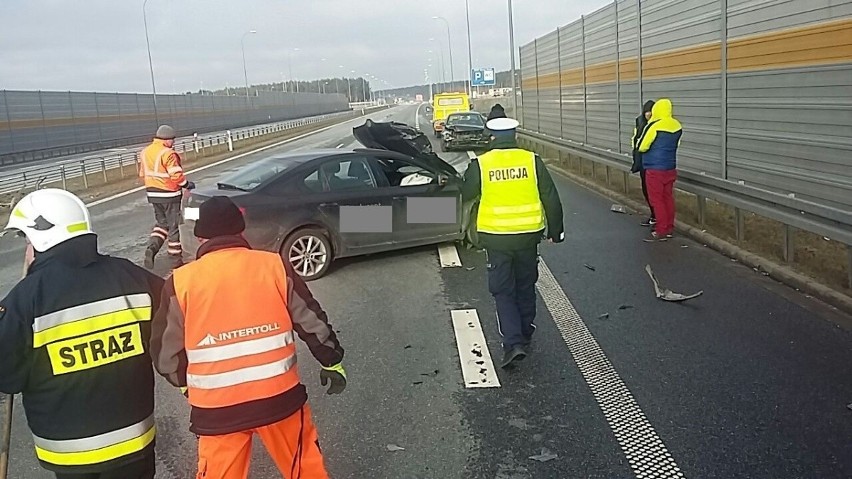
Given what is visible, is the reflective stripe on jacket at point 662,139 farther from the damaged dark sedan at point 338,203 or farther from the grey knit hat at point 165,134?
the grey knit hat at point 165,134

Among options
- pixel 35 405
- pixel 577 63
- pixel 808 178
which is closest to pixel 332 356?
pixel 35 405

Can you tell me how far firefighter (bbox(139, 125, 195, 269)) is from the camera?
34.7 ft

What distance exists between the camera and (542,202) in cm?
Result: 611

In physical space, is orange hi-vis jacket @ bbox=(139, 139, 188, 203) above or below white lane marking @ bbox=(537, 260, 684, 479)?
above

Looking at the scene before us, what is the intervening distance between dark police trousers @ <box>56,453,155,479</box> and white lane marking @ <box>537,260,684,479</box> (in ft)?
8.00

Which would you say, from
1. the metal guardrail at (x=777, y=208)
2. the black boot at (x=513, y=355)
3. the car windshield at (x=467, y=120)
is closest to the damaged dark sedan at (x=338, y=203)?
the black boot at (x=513, y=355)

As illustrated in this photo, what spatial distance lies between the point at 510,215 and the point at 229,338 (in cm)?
323

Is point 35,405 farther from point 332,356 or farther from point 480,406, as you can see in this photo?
point 480,406

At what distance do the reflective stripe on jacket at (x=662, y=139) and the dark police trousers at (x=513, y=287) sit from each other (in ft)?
16.4

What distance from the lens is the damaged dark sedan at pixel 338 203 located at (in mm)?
9227

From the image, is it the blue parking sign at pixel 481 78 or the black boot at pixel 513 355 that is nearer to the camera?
the black boot at pixel 513 355

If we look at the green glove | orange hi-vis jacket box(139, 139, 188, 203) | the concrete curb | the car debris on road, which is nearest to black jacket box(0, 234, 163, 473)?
the green glove

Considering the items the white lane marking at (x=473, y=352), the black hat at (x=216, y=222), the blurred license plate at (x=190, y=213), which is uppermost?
the black hat at (x=216, y=222)

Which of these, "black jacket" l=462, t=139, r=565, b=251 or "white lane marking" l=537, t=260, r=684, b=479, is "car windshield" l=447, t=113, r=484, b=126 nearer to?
"white lane marking" l=537, t=260, r=684, b=479
